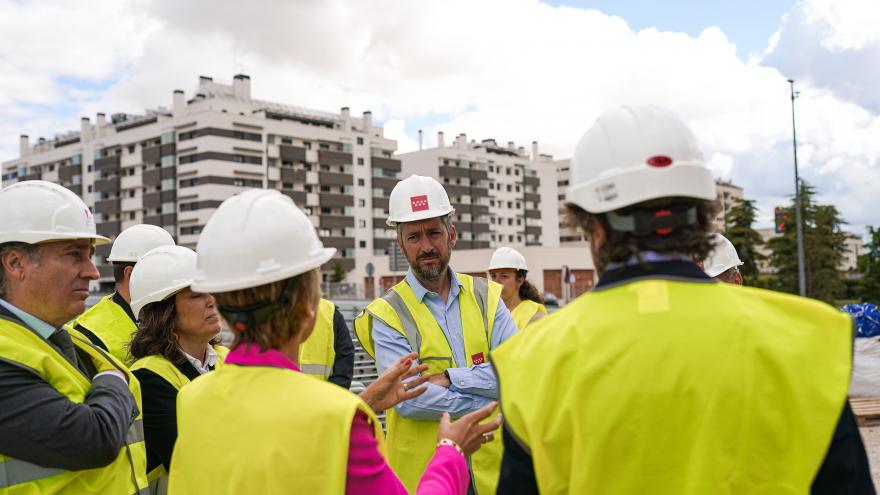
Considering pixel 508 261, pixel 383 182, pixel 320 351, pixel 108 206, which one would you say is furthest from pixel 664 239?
pixel 108 206

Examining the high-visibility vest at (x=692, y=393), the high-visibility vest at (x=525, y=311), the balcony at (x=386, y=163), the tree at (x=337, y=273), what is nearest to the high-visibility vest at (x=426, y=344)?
the high-visibility vest at (x=692, y=393)

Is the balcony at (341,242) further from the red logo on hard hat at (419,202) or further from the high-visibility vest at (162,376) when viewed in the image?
the high-visibility vest at (162,376)

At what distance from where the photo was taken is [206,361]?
136 inches

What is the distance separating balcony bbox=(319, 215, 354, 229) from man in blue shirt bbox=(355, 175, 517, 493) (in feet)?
244

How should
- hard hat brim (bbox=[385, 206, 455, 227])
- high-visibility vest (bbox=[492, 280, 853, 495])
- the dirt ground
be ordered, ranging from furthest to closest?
the dirt ground, hard hat brim (bbox=[385, 206, 455, 227]), high-visibility vest (bbox=[492, 280, 853, 495])

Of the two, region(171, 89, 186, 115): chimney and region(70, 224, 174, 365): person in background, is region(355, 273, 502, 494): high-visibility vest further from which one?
region(171, 89, 186, 115): chimney

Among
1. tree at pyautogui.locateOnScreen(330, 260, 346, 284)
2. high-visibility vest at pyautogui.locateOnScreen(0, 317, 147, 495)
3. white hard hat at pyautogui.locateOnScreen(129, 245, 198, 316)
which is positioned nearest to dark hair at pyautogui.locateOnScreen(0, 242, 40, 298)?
high-visibility vest at pyautogui.locateOnScreen(0, 317, 147, 495)

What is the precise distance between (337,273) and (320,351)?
6615 centimetres

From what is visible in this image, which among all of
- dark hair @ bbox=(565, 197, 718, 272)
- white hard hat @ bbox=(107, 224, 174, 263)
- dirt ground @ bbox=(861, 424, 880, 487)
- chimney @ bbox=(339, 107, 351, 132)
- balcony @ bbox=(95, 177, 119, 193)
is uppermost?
chimney @ bbox=(339, 107, 351, 132)

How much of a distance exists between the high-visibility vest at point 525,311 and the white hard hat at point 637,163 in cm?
531

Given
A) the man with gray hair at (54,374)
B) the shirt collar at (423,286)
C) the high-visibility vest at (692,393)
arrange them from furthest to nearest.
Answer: the shirt collar at (423,286) < the man with gray hair at (54,374) < the high-visibility vest at (692,393)

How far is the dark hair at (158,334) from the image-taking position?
3164 mm

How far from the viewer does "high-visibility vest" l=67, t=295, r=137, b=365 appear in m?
4.57

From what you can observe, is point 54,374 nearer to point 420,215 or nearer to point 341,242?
point 420,215
